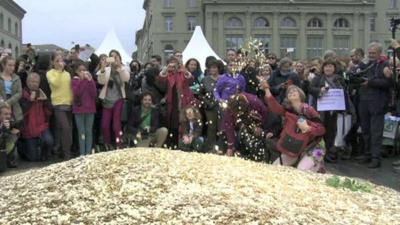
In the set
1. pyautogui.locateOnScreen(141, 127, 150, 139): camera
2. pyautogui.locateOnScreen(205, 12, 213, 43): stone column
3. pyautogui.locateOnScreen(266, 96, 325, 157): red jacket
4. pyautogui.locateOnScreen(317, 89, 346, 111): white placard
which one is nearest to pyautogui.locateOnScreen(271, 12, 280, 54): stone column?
pyautogui.locateOnScreen(205, 12, 213, 43): stone column

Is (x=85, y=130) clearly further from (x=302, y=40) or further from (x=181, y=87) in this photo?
(x=302, y=40)

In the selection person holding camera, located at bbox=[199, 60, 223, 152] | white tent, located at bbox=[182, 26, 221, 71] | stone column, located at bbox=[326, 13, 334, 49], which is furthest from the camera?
stone column, located at bbox=[326, 13, 334, 49]

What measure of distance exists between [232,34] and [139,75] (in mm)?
87689

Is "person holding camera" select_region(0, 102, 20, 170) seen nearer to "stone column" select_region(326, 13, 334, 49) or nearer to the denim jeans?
the denim jeans

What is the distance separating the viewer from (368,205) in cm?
567

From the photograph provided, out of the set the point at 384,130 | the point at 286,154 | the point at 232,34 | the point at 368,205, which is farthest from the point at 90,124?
the point at 232,34

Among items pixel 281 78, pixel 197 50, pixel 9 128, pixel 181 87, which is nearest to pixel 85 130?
pixel 9 128

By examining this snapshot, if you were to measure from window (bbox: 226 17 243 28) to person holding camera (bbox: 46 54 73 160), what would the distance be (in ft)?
292

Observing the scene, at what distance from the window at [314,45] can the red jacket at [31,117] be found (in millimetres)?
93949

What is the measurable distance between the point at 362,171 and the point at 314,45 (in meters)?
95.3

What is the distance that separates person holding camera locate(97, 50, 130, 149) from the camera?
34.4ft

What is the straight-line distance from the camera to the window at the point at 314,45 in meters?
102

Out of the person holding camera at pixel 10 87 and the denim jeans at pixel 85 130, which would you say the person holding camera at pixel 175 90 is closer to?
the denim jeans at pixel 85 130

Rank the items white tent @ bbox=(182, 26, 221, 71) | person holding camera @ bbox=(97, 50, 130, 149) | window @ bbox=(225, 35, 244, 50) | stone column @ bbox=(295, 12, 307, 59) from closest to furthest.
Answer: person holding camera @ bbox=(97, 50, 130, 149)
white tent @ bbox=(182, 26, 221, 71)
window @ bbox=(225, 35, 244, 50)
stone column @ bbox=(295, 12, 307, 59)
